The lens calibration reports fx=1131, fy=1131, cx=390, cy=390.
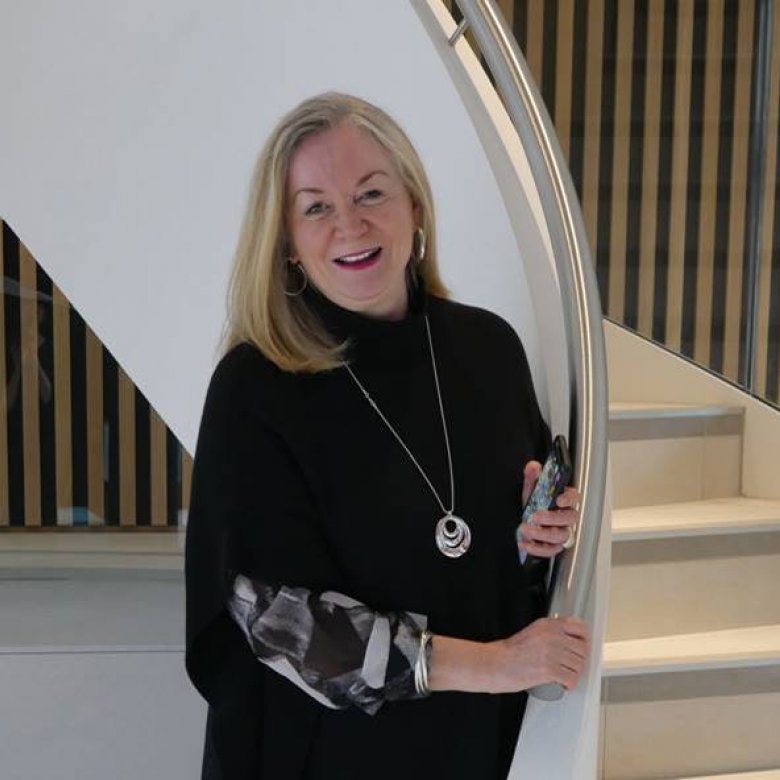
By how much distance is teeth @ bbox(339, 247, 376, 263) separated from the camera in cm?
140

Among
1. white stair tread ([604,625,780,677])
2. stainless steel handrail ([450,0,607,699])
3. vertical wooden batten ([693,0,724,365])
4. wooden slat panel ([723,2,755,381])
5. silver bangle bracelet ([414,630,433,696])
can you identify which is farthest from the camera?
vertical wooden batten ([693,0,724,365])

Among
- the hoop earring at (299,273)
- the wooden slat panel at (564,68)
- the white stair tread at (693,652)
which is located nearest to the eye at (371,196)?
the hoop earring at (299,273)

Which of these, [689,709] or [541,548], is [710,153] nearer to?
[689,709]

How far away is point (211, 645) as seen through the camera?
1.45 meters

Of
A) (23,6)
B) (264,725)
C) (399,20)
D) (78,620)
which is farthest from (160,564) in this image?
(264,725)

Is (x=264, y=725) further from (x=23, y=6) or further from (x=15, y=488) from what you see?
(x=15, y=488)

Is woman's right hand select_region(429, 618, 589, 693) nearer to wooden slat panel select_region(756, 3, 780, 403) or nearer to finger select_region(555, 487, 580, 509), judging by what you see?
finger select_region(555, 487, 580, 509)

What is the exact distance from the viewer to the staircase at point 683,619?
227 cm

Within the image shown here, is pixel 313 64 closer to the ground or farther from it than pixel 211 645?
farther from it

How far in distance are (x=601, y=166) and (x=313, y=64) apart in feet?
6.03

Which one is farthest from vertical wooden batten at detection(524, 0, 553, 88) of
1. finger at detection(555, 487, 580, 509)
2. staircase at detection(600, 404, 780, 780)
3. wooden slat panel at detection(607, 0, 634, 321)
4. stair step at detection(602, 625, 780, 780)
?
finger at detection(555, 487, 580, 509)

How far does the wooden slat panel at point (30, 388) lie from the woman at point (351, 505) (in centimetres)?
289

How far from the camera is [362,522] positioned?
1.39 m

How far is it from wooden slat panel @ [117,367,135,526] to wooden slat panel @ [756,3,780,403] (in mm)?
2237
